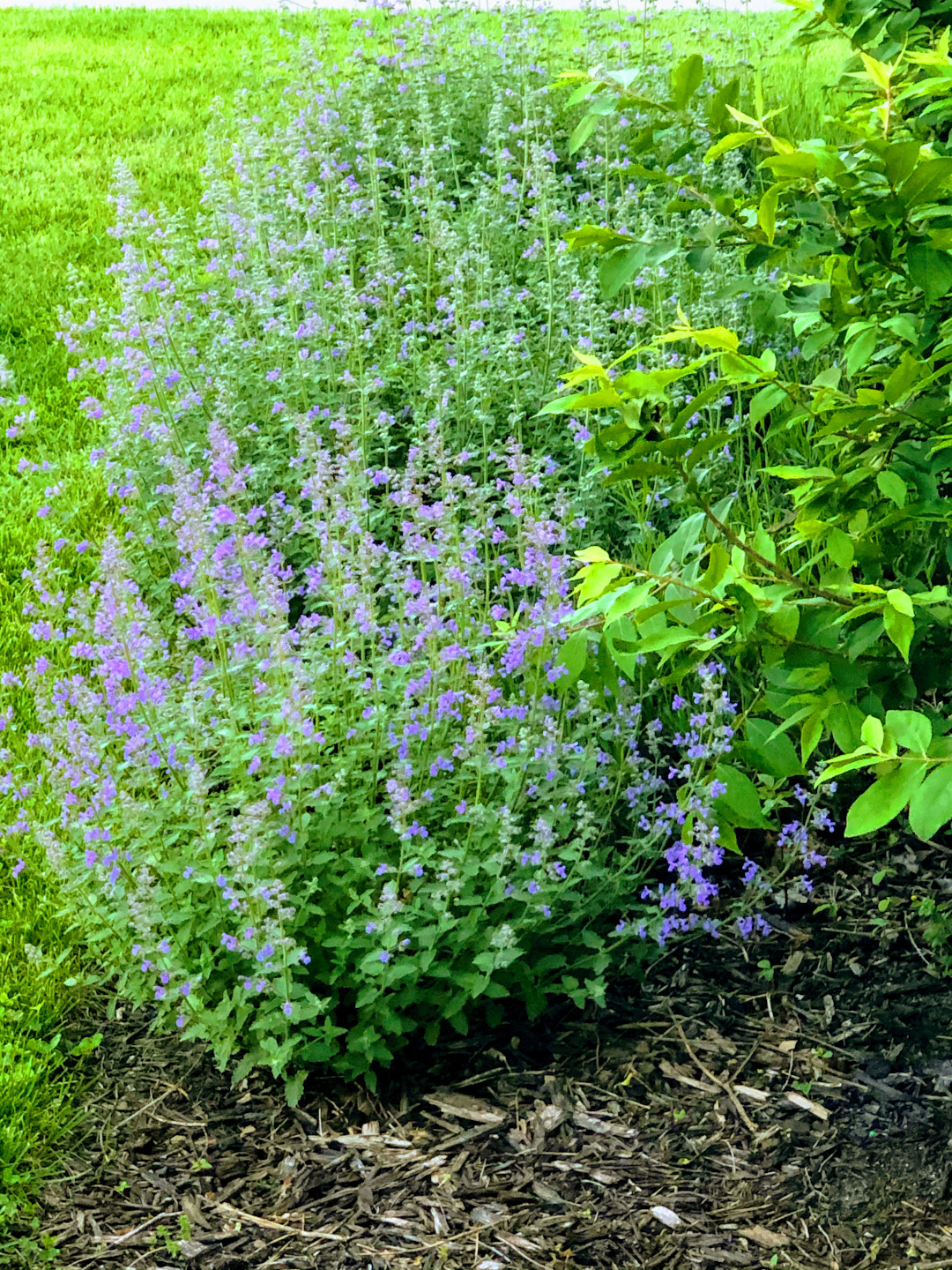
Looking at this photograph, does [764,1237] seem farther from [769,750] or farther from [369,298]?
[369,298]

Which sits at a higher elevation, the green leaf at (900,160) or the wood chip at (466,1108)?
the green leaf at (900,160)

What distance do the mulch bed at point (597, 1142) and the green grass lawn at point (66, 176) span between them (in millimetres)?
216

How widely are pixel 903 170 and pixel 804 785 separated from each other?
7.27 feet

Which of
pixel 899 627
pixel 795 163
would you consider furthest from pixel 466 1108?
pixel 795 163

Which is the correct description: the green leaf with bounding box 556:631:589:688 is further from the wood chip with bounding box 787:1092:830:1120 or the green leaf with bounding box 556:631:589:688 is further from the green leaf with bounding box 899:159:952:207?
the wood chip with bounding box 787:1092:830:1120

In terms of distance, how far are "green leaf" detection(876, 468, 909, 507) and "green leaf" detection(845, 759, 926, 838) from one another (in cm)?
54

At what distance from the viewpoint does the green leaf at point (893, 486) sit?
6.33 ft

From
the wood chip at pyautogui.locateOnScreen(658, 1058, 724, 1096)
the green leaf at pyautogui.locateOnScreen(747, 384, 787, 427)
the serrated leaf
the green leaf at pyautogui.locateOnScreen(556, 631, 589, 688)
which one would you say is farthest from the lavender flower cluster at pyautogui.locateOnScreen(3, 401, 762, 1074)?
the green leaf at pyautogui.locateOnScreen(747, 384, 787, 427)

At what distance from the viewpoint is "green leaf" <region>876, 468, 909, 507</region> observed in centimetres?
193

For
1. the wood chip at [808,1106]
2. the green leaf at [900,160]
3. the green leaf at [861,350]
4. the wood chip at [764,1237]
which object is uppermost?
the green leaf at [900,160]

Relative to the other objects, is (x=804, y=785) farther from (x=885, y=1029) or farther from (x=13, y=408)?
(x=13, y=408)

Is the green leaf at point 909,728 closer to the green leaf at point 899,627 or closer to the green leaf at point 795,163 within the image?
the green leaf at point 899,627

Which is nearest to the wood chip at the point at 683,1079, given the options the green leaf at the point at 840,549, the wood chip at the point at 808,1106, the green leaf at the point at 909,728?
the wood chip at the point at 808,1106

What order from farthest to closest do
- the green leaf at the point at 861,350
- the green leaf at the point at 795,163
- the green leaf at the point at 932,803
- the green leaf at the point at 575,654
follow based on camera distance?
the green leaf at the point at 575,654, the green leaf at the point at 861,350, the green leaf at the point at 795,163, the green leaf at the point at 932,803
